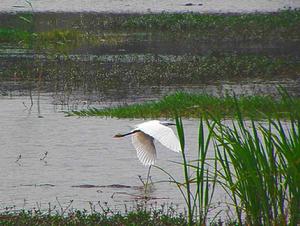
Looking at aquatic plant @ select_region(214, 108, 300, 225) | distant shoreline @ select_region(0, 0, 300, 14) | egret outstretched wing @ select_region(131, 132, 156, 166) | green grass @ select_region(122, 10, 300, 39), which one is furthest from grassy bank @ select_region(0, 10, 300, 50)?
aquatic plant @ select_region(214, 108, 300, 225)

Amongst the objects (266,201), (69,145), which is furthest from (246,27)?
(266,201)

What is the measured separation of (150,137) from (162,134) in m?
0.81

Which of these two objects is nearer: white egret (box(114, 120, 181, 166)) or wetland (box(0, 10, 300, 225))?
white egret (box(114, 120, 181, 166))

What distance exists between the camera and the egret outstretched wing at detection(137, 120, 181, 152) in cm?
966

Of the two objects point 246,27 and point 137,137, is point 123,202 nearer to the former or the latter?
point 137,137

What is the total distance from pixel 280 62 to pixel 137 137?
14.6 m

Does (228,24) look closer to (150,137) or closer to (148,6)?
(148,6)

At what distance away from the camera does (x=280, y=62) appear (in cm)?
2488

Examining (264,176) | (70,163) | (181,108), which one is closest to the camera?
(264,176)

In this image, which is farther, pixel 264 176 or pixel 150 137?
→ pixel 150 137

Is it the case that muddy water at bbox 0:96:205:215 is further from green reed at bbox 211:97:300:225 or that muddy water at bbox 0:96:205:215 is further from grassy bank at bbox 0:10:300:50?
grassy bank at bbox 0:10:300:50

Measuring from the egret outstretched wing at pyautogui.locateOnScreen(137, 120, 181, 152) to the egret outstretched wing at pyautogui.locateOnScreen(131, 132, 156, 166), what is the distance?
483 millimetres

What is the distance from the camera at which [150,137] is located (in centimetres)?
1068

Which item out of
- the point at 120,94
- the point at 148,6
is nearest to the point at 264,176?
the point at 120,94
